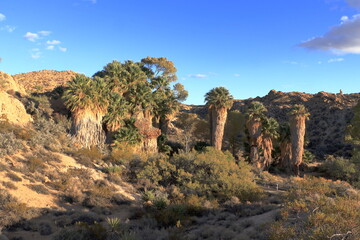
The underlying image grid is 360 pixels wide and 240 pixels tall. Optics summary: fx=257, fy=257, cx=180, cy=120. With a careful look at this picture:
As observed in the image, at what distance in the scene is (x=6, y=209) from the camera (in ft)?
49.2

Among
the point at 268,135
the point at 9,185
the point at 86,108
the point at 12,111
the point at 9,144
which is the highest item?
the point at 86,108

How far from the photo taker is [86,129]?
30812 millimetres

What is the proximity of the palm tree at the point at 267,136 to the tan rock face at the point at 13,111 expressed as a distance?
3061 centimetres

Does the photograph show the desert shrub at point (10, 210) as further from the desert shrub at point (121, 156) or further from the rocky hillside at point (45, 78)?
the rocky hillside at point (45, 78)

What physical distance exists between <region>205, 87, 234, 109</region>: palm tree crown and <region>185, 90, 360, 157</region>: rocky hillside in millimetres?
21842

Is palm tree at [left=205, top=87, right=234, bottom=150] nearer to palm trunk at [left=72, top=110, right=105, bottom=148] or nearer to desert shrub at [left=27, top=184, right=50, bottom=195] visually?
palm trunk at [left=72, top=110, right=105, bottom=148]

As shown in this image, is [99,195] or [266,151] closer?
[99,195]

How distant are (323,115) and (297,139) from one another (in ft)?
136

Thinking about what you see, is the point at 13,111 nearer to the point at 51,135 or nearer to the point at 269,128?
the point at 51,135

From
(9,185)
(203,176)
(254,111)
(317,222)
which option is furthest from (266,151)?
(9,185)

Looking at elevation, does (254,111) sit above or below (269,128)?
above

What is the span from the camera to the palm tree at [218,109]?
36188mm

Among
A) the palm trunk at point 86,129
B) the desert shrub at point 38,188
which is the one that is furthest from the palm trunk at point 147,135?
the desert shrub at point 38,188

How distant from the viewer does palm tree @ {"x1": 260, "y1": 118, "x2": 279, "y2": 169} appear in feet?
121
